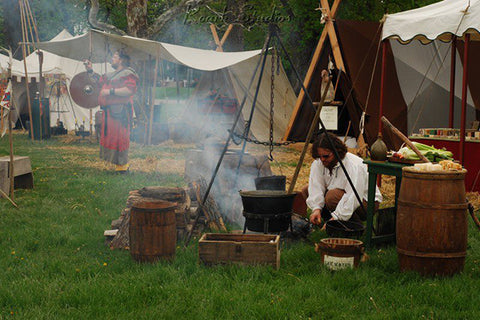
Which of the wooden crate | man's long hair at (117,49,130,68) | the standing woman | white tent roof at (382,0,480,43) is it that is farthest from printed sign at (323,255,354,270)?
man's long hair at (117,49,130,68)

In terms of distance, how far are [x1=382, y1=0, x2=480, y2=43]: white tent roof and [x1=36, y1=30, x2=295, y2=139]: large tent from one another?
15.5ft

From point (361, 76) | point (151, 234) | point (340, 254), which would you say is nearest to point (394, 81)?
point (361, 76)

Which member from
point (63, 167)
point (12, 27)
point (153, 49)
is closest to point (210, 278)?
point (63, 167)

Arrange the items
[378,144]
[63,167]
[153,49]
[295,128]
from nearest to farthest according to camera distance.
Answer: [378,144]
[63,167]
[153,49]
[295,128]

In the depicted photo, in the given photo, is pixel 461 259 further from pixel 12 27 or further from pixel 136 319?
pixel 12 27

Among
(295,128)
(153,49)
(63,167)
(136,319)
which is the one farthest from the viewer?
(295,128)

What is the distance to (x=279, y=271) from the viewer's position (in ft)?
12.5

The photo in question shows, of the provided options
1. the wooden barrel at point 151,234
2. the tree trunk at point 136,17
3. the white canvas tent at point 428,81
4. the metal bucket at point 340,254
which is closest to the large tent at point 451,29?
the white canvas tent at point 428,81

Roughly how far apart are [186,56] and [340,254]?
813 cm

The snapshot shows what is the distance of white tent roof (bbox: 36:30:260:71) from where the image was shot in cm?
1058

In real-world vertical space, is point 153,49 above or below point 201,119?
above

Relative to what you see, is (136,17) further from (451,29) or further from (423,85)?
(451,29)

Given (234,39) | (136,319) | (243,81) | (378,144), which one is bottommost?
(136,319)

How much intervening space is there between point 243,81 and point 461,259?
10190mm
